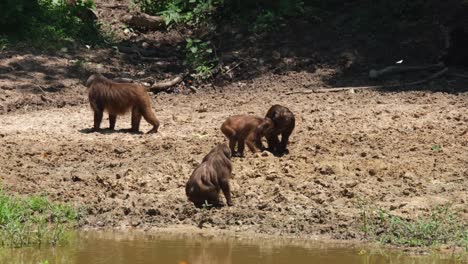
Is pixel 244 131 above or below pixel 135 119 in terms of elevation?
above

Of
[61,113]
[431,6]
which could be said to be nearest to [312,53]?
[431,6]

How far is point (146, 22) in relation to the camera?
19.7 metres

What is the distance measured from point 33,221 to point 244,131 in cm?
342

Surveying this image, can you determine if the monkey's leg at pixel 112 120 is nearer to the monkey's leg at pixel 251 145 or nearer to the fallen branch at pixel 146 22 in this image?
the monkey's leg at pixel 251 145

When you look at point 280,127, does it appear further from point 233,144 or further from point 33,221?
point 33,221

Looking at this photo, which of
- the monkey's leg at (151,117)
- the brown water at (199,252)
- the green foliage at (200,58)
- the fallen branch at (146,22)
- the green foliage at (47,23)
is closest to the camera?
the brown water at (199,252)

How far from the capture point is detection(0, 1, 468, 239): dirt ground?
10.2 metres

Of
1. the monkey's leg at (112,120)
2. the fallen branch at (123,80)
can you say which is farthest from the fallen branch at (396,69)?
the monkey's leg at (112,120)

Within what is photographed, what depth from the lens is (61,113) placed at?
15.3 m

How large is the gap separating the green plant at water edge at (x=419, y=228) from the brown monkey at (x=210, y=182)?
156cm

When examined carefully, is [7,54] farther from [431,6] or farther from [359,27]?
[431,6]

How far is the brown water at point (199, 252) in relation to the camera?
8.52 m

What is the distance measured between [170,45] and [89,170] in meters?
7.65

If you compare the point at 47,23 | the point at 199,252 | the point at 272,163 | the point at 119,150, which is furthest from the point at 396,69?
the point at 199,252
